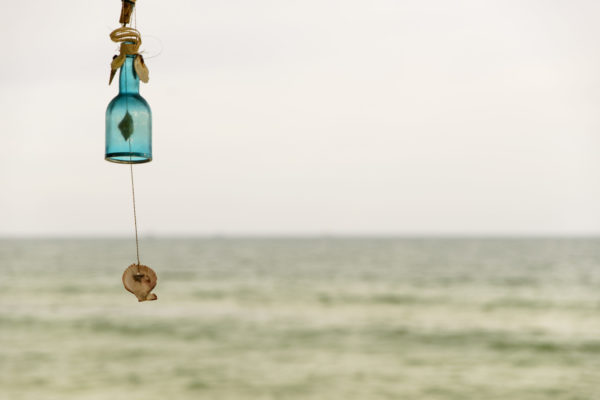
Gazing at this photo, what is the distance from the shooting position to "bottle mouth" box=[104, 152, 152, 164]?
4.95ft

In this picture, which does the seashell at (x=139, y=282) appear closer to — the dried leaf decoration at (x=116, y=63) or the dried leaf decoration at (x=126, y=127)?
the dried leaf decoration at (x=126, y=127)

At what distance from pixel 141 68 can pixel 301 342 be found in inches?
475

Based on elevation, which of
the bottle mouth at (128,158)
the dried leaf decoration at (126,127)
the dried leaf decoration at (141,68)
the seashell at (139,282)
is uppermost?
the dried leaf decoration at (141,68)

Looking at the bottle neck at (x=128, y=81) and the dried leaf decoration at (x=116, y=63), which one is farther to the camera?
the bottle neck at (x=128, y=81)

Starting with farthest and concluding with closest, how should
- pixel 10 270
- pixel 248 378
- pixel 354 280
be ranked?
pixel 10 270
pixel 354 280
pixel 248 378

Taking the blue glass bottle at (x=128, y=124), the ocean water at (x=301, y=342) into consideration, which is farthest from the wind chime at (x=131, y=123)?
the ocean water at (x=301, y=342)

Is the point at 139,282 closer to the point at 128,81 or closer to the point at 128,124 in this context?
the point at 128,124

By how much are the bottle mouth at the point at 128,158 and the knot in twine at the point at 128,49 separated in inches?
7.0

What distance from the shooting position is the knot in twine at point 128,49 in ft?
4.65

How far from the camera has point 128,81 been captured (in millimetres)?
1536

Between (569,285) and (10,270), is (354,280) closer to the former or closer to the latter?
(569,285)

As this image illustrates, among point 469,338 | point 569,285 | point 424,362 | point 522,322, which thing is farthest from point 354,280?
point 424,362

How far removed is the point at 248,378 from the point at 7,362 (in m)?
4.14

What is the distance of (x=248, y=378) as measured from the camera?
1008 cm
